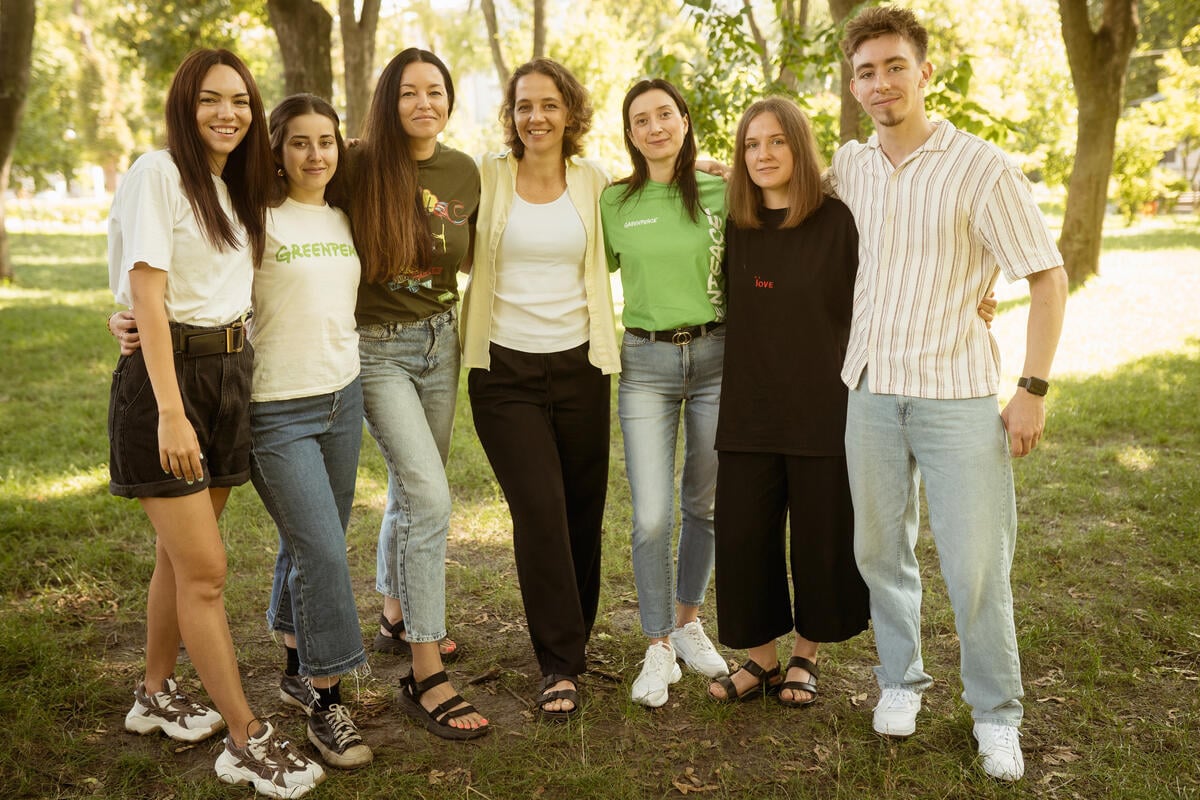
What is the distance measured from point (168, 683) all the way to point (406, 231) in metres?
1.91

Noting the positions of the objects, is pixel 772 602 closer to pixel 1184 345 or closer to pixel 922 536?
pixel 922 536

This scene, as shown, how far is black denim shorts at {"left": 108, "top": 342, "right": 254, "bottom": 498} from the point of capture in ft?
9.77

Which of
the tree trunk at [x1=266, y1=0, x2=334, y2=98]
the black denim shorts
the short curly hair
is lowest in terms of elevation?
the black denim shorts

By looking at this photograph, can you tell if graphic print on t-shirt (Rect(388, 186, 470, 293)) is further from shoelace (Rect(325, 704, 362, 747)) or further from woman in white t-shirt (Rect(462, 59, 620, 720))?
shoelace (Rect(325, 704, 362, 747))

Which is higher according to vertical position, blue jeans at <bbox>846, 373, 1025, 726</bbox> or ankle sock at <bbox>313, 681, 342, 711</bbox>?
blue jeans at <bbox>846, 373, 1025, 726</bbox>

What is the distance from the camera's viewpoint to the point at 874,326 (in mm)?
3336

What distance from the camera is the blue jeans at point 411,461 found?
366 cm

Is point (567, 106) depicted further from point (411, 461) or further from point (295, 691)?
point (295, 691)

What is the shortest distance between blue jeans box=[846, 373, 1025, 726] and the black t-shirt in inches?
6.4

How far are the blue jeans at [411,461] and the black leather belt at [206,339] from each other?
0.63 metres

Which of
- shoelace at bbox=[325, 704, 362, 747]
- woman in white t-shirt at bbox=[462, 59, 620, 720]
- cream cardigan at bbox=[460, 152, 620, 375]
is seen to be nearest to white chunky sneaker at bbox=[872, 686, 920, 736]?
woman in white t-shirt at bbox=[462, 59, 620, 720]

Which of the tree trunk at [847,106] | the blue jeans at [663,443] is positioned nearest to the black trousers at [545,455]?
the blue jeans at [663,443]

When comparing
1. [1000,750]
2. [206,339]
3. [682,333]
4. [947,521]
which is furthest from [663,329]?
[1000,750]

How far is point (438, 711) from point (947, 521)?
195cm
